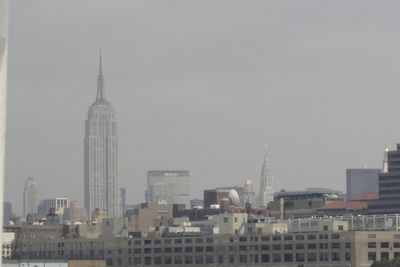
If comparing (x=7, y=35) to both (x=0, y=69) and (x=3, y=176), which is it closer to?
(x=0, y=69)

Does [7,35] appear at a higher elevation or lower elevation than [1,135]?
higher

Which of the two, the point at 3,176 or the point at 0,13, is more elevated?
the point at 0,13

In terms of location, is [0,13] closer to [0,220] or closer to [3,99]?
[3,99]

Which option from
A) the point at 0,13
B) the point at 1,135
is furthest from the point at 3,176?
the point at 0,13

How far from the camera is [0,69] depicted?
64.9 m

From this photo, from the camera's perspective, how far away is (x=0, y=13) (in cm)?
6425

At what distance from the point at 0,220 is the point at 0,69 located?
232 inches

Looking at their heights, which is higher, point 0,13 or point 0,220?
point 0,13

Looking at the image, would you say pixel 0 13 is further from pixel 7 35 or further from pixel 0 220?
pixel 0 220

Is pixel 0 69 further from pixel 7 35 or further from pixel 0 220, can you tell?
pixel 0 220

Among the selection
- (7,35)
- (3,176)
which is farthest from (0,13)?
(3,176)

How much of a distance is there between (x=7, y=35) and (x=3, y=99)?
252 cm

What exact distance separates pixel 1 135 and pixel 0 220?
354 centimetres

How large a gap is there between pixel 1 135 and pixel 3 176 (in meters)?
1.58
